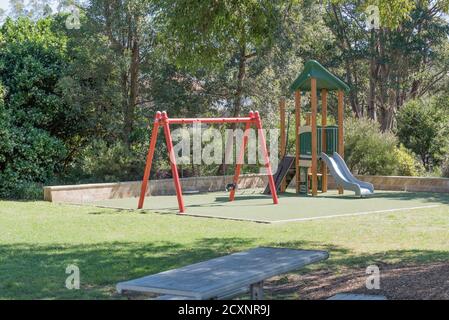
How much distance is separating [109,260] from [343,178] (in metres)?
11.1

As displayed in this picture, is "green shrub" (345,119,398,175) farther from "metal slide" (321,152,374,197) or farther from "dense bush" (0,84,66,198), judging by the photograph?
"dense bush" (0,84,66,198)

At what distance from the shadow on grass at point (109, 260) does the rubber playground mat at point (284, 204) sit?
3428 millimetres

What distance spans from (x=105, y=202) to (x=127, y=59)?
4478mm

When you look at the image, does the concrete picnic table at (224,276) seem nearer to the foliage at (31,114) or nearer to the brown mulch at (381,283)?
the brown mulch at (381,283)

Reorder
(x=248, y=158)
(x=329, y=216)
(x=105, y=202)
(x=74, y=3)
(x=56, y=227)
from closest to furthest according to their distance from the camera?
(x=56, y=227)
(x=329, y=216)
(x=105, y=202)
(x=74, y=3)
(x=248, y=158)

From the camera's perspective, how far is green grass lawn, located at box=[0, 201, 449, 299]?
8.18 meters

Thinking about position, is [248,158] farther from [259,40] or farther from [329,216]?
[259,40]

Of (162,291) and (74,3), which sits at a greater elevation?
(74,3)

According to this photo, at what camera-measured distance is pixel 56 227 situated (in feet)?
40.7

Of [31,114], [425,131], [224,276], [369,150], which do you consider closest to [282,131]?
[369,150]

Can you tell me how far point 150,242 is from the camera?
423 inches

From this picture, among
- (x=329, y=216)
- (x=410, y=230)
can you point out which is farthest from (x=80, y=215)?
(x=410, y=230)

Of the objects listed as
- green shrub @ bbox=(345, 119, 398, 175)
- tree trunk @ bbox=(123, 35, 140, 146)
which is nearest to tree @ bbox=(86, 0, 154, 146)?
tree trunk @ bbox=(123, 35, 140, 146)

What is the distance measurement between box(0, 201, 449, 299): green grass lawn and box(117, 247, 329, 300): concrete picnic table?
159 centimetres
